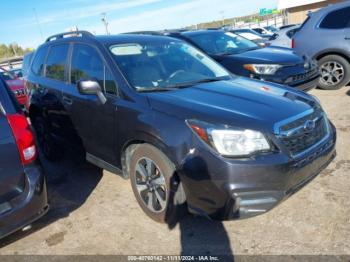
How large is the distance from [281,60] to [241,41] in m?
1.63

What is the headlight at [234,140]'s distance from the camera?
2686 mm

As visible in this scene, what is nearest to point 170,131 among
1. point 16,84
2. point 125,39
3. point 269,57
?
point 125,39

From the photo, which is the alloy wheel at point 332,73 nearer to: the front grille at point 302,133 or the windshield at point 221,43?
the windshield at point 221,43

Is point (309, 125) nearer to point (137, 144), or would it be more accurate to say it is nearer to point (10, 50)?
point (137, 144)

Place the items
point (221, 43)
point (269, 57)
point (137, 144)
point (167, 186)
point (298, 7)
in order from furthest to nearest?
point (298, 7) < point (221, 43) < point (269, 57) < point (137, 144) < point (167, 186)

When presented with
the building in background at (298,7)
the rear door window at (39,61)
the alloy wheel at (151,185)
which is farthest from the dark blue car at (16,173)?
the building in background at (298,7)

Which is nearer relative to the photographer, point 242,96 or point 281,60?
point 242,96

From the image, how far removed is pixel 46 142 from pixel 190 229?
9.79 ft

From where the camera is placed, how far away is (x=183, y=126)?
284 centimetres

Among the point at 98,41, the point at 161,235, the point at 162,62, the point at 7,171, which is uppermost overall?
the point at 98,41

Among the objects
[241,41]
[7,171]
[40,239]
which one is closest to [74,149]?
[40,239]

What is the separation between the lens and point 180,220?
3.36 meters

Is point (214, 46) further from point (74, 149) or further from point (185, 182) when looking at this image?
point (185, 182)

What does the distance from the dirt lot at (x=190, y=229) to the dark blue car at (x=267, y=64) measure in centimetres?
261
